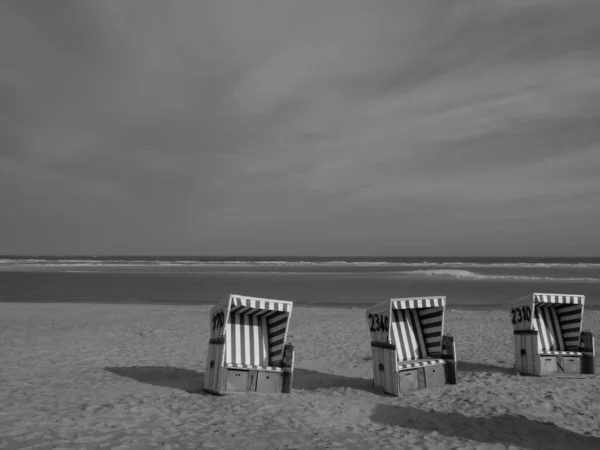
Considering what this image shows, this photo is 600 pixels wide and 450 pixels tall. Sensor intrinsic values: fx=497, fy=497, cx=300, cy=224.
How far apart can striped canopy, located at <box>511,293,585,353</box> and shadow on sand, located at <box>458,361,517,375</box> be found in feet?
2.63

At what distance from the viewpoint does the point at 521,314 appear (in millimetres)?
10180

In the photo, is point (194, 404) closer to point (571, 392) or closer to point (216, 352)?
point (216, 352)

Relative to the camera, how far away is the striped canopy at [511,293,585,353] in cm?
1014

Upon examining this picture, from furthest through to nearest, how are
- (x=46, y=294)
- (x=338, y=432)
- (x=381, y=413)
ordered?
(x=46, y=294) → (x=381, y=413) → (x=338, y=432)

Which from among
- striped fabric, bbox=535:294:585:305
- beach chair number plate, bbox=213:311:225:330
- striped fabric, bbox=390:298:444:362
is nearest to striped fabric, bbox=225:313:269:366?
beach chair number plate, bbox=213:311:225:330

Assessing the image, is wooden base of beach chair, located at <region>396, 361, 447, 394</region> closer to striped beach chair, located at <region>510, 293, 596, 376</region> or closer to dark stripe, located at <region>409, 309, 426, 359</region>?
dark stripe, located at <region>409, 309, 426, 359</region>

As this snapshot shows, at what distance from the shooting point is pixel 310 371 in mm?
10602

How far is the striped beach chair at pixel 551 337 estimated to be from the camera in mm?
9883

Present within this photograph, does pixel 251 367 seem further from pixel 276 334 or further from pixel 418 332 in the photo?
pixel 418 332

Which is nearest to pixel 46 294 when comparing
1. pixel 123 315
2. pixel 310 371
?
pixel 123 315

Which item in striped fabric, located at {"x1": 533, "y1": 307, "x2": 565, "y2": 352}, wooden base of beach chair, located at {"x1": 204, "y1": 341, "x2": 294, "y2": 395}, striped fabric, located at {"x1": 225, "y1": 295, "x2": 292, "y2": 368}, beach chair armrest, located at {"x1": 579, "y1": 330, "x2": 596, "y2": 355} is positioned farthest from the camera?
striped fabric, located at {"x1": 533, "y1": 307, "x2": 565, "y2": 352}

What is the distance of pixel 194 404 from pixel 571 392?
629cm

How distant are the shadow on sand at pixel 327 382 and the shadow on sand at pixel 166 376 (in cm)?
187

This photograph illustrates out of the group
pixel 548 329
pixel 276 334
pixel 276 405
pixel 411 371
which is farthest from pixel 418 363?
pixel 548 329
